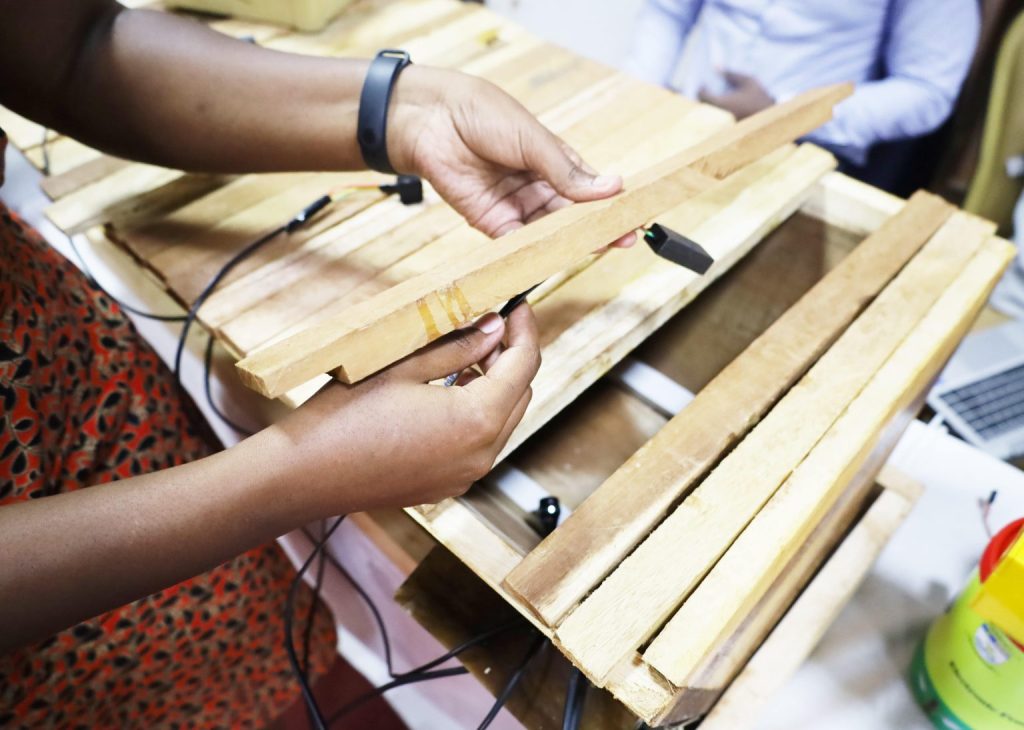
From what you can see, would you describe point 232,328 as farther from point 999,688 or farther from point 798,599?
point 999,688

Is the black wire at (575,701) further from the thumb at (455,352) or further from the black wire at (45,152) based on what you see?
the black wire at (45,152)

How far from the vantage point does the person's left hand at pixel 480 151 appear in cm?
69

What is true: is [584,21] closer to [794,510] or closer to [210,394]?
[210,394]

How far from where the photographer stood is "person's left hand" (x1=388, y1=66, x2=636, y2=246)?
69 centimetres

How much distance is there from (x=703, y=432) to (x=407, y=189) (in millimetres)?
472

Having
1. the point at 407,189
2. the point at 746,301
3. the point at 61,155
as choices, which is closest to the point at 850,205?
the point at 746,301

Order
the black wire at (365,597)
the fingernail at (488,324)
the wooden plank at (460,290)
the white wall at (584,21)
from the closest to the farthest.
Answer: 1. the wooden plank at (460,290)
2. the fingernail at (488,324)
3. the black wire at (365,597)
4. the white wall at (584,21)

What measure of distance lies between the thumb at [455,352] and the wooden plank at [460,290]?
0.09 ft

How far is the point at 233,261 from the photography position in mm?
758

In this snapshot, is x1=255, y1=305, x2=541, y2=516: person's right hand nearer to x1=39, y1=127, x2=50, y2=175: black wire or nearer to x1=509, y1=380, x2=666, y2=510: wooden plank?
x1=509, y1=380, x2=666, y2=510: wooden plank

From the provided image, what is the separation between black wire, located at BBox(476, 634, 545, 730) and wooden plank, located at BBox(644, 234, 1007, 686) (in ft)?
0.76

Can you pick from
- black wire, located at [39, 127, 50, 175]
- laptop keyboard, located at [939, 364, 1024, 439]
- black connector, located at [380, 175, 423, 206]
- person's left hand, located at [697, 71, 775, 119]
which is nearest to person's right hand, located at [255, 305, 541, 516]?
black connector, located at [380, 175, 423, 206]

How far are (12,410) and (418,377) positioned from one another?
408mm

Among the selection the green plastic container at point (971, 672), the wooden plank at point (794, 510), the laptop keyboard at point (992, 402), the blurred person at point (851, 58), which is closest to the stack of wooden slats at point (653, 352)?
the wooden plank at point (794, 510)
